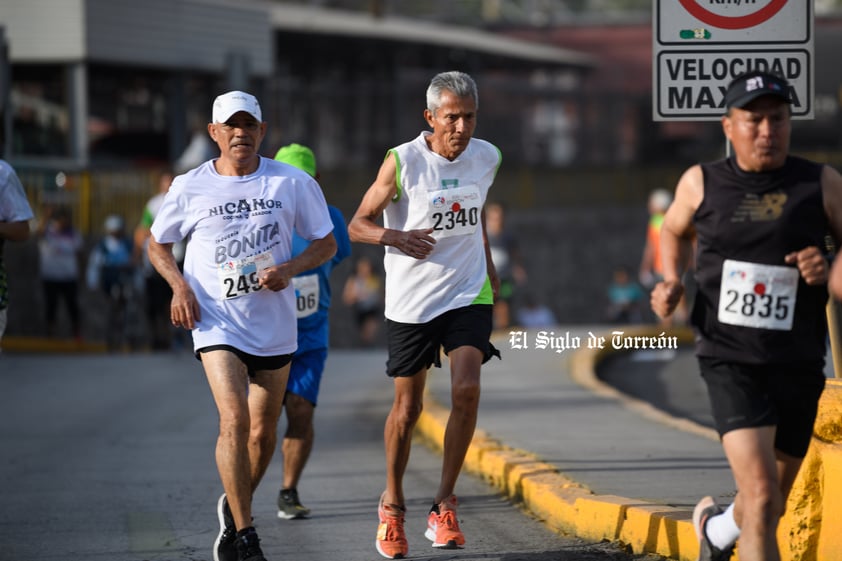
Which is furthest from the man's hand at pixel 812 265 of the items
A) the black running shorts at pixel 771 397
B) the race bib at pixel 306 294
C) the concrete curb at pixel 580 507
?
the race bib at pixel 306 294

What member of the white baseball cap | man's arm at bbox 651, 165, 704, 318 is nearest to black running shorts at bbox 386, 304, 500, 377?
the white baseball cap

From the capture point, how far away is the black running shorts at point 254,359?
6.79 meters

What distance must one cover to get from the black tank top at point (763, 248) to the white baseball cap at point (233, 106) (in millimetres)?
2327

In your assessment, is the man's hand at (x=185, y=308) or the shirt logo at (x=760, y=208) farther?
the man's hand at (x=185, y=308)

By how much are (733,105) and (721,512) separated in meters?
1.56

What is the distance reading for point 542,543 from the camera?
740cm

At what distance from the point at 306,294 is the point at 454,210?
5.10 ft

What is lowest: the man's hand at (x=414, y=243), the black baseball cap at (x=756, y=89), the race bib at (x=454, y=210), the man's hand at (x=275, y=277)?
the man's hand at (x=275, y=277)

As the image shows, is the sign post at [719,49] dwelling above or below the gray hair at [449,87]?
above

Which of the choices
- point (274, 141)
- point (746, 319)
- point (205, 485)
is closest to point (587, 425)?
point (205, 485)

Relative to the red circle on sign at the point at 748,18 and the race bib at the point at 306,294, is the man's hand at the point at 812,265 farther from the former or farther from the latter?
the race bib at the point at 306,294

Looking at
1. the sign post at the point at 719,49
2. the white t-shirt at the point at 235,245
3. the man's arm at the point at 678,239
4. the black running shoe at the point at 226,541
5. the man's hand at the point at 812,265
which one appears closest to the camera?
the man's hand at the point at 812,265

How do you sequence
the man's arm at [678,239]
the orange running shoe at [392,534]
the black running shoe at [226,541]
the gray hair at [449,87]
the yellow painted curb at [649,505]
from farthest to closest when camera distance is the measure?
the gray hair at [449,87]
the orange running shoe at [392,534]
the black running shoe at [226,541]
the yellow painted curb at [649,505]
the man's arm at [678,239]

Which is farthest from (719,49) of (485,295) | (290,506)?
(290,506)
